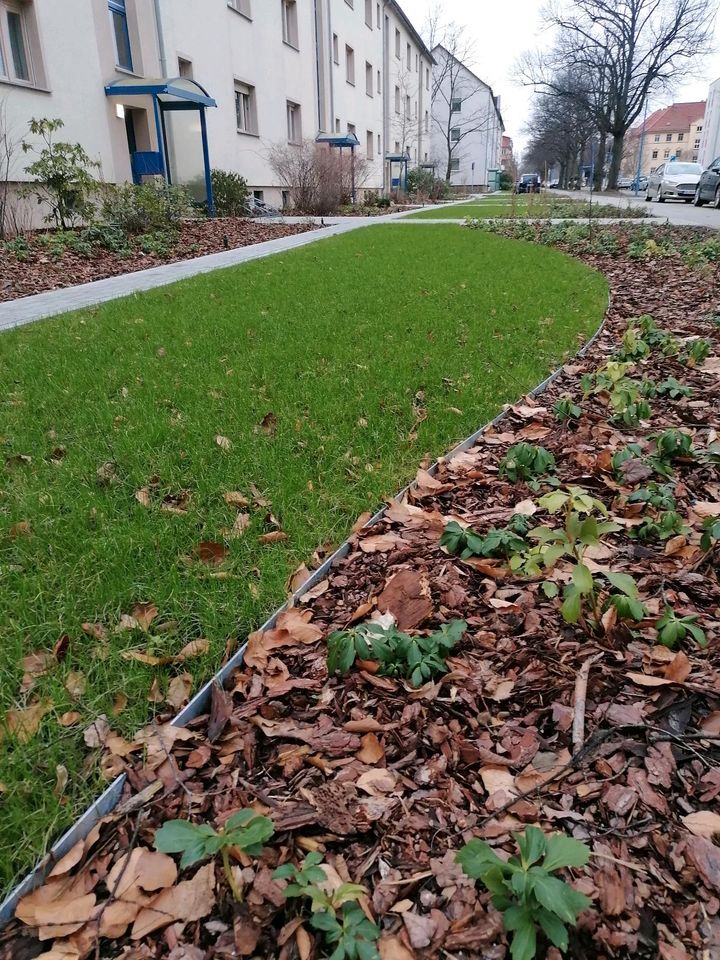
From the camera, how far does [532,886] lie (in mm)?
1168

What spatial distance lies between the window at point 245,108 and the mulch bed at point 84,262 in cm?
981

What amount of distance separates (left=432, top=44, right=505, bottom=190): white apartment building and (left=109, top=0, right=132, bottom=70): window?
41.7m

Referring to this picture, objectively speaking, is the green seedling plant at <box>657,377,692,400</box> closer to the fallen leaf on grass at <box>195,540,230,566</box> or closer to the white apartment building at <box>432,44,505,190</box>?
the fallen leaf on grass at <box>195,540,230,566</box>

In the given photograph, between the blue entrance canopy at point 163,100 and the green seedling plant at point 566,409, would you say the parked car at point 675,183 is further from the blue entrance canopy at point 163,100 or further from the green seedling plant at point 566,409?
the green seedling plant at point 566,409

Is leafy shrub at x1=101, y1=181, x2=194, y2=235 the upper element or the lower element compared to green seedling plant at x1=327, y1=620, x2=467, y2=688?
upper

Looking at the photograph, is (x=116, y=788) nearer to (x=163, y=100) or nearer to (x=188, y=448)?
(x=188, y=448)

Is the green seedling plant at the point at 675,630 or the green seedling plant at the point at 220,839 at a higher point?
the green seedling plant at the point at 675,630

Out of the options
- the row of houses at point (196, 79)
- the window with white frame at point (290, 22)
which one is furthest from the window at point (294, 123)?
the window with white frame at point (290, 22)

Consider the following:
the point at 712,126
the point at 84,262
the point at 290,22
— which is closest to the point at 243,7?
the point at 290,22

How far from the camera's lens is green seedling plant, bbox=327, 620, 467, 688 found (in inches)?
73.8

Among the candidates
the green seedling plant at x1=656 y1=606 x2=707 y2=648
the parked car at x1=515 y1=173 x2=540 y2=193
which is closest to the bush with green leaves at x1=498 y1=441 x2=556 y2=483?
the green seedling plant at x1=656 y1=606 x2=707 y2=648

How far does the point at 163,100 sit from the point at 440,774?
748 inches

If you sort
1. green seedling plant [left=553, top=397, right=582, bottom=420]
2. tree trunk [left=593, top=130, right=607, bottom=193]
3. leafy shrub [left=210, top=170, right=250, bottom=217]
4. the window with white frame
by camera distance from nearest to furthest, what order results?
1. green seedling plant [left=553, top=397, right=582, bottom=420]
2. leafy shrub [left=210, top=170, right=250, bottom=217]
3. the window with white frame
4. tree trunk [left=593, top=130, right=607, bottom=193]

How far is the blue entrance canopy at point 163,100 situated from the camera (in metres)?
14.5
